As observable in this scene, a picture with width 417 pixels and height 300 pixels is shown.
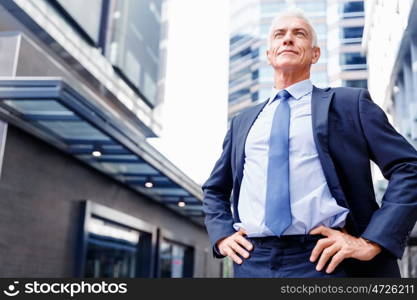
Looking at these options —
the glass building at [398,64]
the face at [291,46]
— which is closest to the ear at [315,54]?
the face at [291,46]

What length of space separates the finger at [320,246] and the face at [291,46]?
0.66m

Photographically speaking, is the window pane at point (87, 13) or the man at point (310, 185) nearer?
the man at point (310, 185)

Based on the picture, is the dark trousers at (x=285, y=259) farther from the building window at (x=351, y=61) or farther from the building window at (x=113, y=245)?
the building window at (x=351, y=61)

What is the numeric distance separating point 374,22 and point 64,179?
21922 millimetres

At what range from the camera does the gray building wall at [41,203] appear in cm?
819

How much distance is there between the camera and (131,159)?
1088 cm

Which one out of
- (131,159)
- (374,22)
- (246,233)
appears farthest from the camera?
(374,22)

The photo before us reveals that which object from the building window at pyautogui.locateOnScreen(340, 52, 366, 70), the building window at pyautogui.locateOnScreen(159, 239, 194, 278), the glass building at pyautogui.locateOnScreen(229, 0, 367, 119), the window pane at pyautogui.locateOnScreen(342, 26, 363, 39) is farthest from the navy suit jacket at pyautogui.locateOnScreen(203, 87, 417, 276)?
the building window at pyautogui.locateOnScreen(340, 52, 366, 70)

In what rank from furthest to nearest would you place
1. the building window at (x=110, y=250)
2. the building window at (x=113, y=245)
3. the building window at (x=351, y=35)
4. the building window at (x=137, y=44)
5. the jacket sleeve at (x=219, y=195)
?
1. the building window at (x=351, y=35)
2. the building window at (x=137, y=44)
3. the building window at (x=110, y=250)
4. the building window at (x=113, y=245)
5. the jacket sleeve at (x=219, y=195)

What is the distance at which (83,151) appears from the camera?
398 inches

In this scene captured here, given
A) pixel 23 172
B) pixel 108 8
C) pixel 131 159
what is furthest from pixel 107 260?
pixel 108 8

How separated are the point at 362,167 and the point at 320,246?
0.30m

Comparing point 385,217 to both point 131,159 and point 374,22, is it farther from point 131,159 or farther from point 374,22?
point 374,22

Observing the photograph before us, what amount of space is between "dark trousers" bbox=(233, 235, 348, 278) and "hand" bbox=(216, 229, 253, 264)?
3cm
